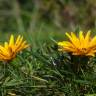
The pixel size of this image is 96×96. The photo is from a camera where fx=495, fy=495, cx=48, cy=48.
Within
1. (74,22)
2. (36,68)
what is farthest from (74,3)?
(36,68)

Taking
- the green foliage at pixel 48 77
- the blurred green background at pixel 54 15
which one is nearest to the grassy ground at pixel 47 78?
the green foliage at pixel 48 77

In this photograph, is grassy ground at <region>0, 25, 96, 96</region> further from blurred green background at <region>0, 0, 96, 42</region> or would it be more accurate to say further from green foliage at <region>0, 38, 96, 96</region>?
blurred green background at <region>0, 0, 96, 42</region>

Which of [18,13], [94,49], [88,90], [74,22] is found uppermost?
[18,13]

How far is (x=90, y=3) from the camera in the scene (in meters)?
6.20

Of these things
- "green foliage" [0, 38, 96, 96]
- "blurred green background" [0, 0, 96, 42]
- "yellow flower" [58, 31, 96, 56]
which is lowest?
"green foliage" [0, 38, 96, 96]

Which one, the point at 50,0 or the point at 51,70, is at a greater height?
the point at 50,0

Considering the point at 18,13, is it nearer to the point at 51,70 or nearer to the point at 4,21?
the point at 4,21

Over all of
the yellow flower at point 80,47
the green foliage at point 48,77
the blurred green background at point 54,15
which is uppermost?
the blurred green background at point 54,15

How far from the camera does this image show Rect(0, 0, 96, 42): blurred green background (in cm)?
636

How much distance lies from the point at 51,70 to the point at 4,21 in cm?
662

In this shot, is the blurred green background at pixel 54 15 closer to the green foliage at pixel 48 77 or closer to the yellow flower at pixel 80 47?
the green foliage at pixel 48 77

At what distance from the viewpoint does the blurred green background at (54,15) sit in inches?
251

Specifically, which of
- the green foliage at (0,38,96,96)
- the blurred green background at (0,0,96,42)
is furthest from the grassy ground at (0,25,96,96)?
the blurred green background at (0,0,96,42)

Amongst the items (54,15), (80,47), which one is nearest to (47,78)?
(80,47)
